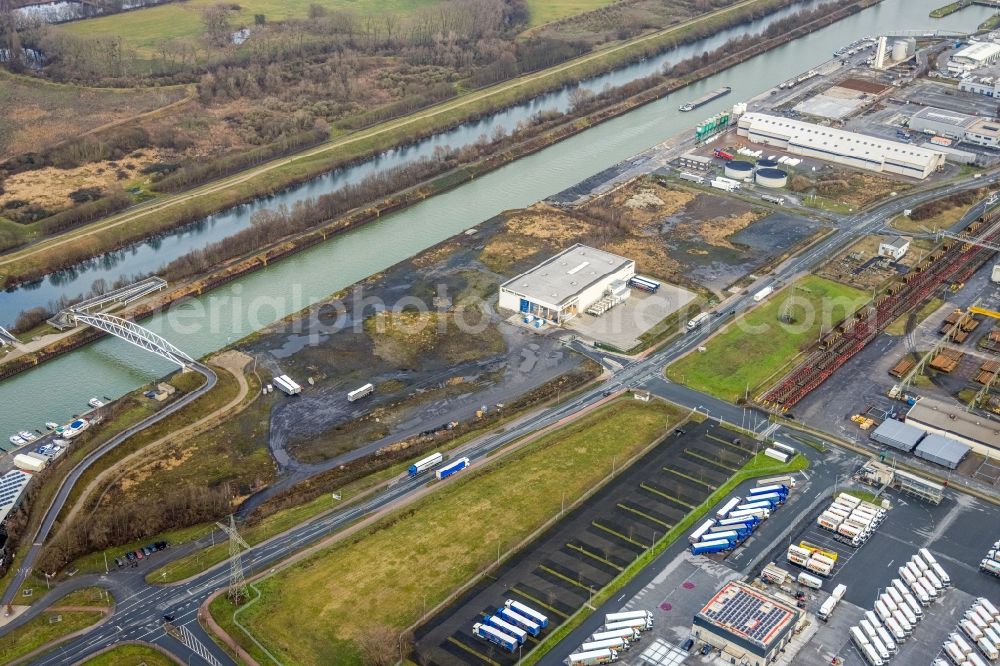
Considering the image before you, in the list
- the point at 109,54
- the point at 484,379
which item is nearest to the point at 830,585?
the point at 484,379

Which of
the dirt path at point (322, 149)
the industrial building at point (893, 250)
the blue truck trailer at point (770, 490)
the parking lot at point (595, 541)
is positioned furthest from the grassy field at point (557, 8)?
the blue truck trailer at point (770, 490)

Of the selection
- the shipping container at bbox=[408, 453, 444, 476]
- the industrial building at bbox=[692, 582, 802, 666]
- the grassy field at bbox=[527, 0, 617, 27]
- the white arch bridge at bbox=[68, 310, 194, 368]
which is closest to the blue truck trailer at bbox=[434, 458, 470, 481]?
the shipping container at bbox=[408, 453, 444, 476]

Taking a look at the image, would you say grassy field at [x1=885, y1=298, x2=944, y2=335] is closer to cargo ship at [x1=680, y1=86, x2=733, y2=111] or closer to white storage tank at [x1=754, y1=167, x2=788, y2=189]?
white storage tank at [x1=754, y1=167, x2=788, y2=189]

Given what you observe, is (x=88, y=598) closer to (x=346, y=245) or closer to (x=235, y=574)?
(x=235, y=574)

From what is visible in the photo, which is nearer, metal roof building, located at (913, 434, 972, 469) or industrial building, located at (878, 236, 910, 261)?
metal roof building, located at (913, 434, 972, 469)

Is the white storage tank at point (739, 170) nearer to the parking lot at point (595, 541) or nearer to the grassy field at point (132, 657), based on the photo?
the parking lot at point (595, 541)

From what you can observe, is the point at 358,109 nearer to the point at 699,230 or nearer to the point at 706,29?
the point at 699,230
